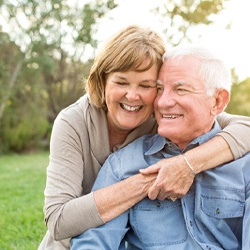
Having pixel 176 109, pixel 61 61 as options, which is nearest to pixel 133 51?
pixel 176 109

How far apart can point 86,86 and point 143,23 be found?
1.69 ft

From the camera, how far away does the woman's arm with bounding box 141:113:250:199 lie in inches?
95.8

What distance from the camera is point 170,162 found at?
246 centimetres

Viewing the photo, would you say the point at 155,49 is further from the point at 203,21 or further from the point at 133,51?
the point at 203,21

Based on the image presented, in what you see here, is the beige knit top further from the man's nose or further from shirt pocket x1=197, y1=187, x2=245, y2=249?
the man's nose

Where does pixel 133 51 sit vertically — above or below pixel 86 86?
above

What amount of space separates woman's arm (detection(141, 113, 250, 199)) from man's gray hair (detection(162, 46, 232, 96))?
0.26 metres

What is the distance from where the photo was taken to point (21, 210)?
580 cm

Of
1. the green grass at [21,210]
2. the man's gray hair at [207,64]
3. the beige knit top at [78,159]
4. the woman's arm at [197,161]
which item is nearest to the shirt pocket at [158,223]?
the woman's arm at [197,161]

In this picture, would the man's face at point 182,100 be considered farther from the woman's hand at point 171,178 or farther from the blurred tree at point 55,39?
the blurred tree at point 55,39

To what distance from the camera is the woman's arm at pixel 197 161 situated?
243cm

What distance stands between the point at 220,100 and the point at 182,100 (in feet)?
0.79

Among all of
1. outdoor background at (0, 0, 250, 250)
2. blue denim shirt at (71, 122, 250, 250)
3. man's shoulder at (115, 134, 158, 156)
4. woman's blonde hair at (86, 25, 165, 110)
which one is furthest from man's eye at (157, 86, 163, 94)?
outdoor background at (0, 0, 250, 250)

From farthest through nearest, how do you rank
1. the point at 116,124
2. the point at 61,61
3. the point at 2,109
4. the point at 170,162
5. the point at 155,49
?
the point at 61,61 < the point at 2,109 < the point at 116,124 < the point at 155,49 < the point at 170,162
